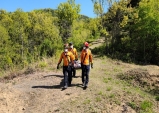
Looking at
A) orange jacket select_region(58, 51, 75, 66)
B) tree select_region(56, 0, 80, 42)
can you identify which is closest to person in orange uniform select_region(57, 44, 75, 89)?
orange jacket select_region(58, 51, 75, 66)

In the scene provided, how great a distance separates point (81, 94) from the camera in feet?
40.4

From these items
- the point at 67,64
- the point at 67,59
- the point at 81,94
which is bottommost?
the point at 81,94

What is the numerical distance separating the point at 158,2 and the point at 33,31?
3430 cm

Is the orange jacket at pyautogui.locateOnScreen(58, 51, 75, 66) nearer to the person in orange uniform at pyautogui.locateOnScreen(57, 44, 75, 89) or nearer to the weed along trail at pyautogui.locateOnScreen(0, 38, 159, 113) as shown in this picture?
the person in orange uniform at pyautogui.locateOnScreen(57, 44, 75, 89)

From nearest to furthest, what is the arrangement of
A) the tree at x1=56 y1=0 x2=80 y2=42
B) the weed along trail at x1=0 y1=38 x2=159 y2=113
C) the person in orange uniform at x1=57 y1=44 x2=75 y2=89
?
the weed along trail at x1=0 y1=38 x2=159 y2=113 → the person in orange uniform at x1=57 y1=44 x2=75 y2=89 → the tree at x1=56 y1=0 x2=80 y2=42

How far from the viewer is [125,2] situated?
2466 centimetres

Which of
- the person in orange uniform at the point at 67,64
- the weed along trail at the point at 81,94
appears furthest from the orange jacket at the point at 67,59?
the weed along trail at the point at 81,94

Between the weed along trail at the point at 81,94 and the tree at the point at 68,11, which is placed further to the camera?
the tree at the point at 68,11

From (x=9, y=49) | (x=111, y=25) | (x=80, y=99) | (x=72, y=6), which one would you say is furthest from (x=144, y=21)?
(x=9, y=49)

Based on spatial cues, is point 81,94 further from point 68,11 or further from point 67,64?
point 68,11

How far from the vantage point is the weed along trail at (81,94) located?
11.1 meters

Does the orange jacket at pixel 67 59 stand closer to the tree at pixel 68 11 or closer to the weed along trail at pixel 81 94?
the weed along trail at pixel 81 94

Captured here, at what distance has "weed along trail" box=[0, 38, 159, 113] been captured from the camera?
1108 centimetres

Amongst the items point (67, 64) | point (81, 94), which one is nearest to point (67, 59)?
point (67, 64)
